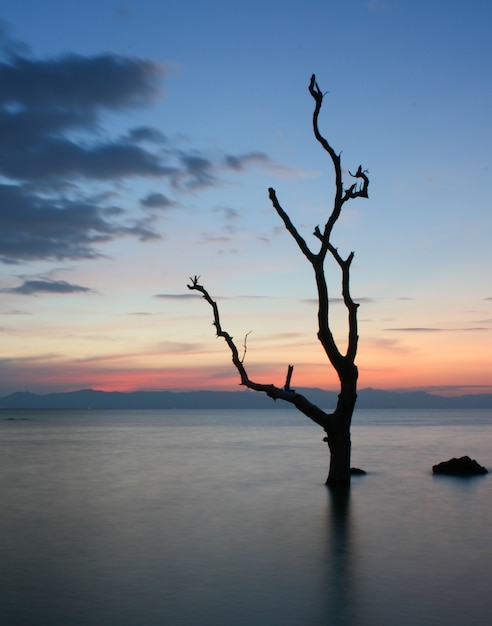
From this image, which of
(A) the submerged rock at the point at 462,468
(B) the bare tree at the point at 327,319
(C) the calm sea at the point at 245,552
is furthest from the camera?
(A) the submerged rock at the point at 462,468

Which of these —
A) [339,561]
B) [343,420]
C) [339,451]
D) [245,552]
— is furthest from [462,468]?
[245,552]

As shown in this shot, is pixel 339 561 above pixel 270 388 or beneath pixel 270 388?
beneath

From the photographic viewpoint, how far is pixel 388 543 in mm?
13922

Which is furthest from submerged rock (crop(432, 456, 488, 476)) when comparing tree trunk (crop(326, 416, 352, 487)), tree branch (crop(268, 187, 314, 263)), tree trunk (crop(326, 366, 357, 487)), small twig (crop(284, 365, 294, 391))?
tree branch (crop(268, 187, 314, 263))

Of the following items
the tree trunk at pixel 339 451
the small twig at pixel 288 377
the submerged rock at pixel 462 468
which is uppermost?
the small twig at pixel 288 377

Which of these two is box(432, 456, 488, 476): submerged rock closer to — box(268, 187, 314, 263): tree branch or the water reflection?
the water reflection

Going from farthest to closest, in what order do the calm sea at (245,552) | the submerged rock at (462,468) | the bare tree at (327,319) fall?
the submerged rock at (462,468)
the bare tree at (327,319)
the calm sea at (245,552)

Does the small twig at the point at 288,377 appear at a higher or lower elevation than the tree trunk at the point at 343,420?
higher

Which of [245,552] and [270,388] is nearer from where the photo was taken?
[245,552]

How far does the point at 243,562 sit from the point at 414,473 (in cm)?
1859

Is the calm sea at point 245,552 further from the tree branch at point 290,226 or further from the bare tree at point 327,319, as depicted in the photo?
the tree branch at point 290,226

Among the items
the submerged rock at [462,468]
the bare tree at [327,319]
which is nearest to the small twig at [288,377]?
the bare tree at [327,319]

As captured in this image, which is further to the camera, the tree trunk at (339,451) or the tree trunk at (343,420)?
the tree trunk at (339,451)

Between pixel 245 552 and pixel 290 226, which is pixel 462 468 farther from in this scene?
pixel 245 552
